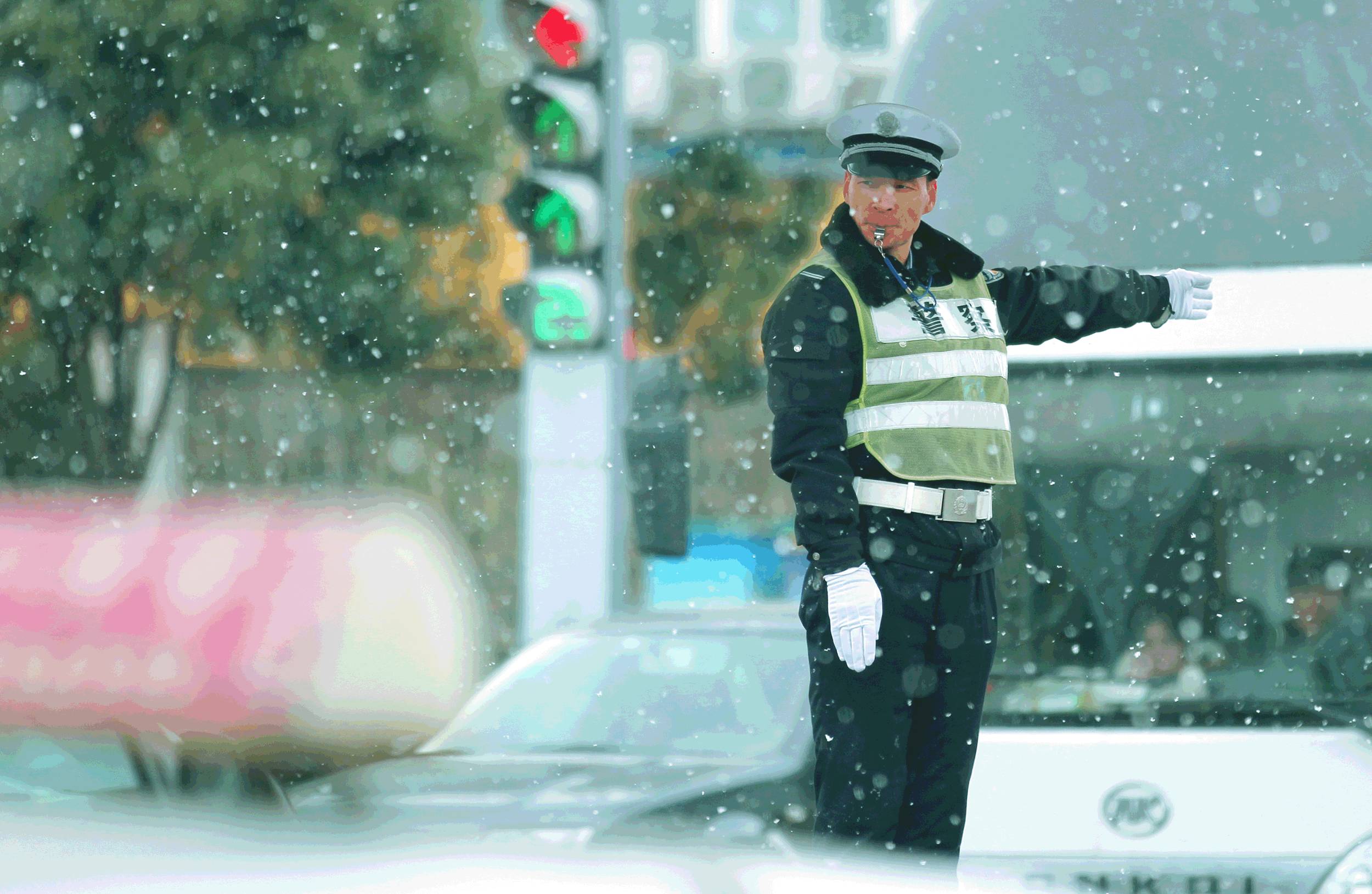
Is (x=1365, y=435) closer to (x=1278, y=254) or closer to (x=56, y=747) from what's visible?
(x=1278, y=254)

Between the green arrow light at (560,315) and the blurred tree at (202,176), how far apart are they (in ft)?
20.6

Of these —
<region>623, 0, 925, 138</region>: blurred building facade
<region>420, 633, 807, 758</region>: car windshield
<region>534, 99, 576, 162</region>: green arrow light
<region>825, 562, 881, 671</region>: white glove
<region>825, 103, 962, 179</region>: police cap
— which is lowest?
<region>420, 633, 807, 758</region>: car windshield

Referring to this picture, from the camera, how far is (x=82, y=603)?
50.8 inches

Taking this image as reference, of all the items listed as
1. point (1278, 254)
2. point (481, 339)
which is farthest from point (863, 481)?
point (481, 339)

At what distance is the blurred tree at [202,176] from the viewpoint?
13.0 meters

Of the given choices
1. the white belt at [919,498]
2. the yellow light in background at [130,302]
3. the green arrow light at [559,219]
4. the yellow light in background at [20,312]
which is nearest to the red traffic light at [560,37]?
the green arrow light at [559,219]

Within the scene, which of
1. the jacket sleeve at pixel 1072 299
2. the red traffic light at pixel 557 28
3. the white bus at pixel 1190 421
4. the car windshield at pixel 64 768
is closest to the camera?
the car windshield at pixel 64 768

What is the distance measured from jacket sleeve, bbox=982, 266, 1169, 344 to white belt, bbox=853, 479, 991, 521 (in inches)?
15.7

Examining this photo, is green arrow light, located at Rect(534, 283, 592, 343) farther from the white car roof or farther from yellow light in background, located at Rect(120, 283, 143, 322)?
yellow light in background, located at Rect(120, 283, 143, 322)

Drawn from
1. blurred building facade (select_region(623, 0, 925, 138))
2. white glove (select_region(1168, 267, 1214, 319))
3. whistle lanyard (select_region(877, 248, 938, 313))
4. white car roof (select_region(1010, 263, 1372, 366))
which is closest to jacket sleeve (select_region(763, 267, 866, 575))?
whistle lanyard (select_region(877, 248, 938, 313))

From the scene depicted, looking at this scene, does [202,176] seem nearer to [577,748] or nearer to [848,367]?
[577,748]

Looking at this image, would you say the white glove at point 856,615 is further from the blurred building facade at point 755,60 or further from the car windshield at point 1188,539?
the blurred building facade at point 755,60

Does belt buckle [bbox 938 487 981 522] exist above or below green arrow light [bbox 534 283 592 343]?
below

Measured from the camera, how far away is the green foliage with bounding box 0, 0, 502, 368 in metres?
12.9
